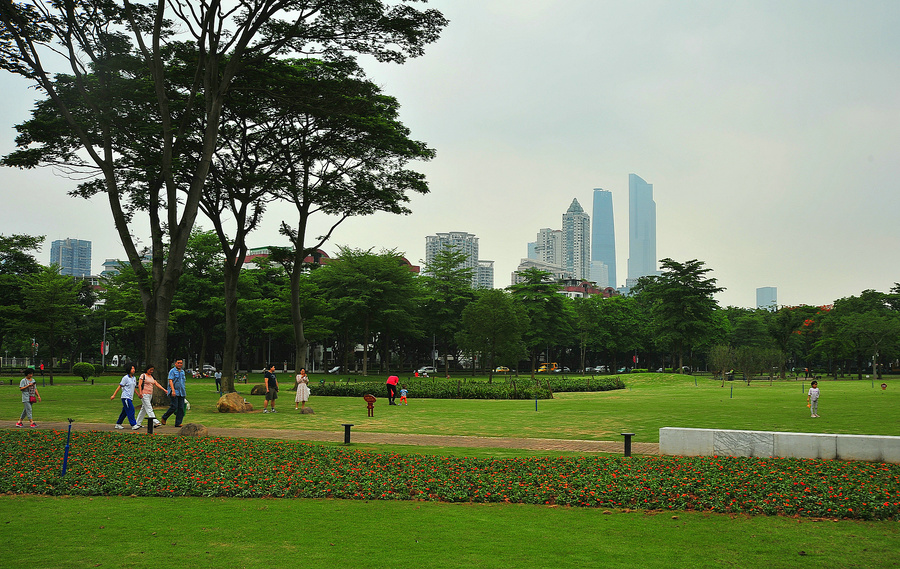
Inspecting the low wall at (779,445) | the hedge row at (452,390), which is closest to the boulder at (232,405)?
the hedge row at (452,390)

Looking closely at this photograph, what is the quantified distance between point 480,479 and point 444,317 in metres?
65.1

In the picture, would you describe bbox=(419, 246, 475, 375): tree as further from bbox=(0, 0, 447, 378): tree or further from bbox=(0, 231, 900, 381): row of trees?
bbox=(0, 0, 447, 378): tree

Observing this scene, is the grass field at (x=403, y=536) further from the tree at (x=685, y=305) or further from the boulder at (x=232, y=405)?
the tree at (x=685, y=305)

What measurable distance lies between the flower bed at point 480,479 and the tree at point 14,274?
38.9m

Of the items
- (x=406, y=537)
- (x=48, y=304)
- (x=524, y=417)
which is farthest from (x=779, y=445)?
(x=48, y=304)

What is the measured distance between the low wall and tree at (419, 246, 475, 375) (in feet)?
199

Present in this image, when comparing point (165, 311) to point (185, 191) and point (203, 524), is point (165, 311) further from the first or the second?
Answer: point (203, 524)

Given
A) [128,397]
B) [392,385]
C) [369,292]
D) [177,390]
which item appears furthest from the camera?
[369,292]

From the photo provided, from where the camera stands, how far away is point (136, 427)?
60.6 feet

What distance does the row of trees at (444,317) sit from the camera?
56.1 metres

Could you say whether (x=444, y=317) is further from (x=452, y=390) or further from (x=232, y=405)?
(x=232, y=405)

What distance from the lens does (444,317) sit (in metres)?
76.1

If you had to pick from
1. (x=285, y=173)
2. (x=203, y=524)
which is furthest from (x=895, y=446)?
(x=285, y=173)

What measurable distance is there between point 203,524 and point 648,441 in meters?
11.8
